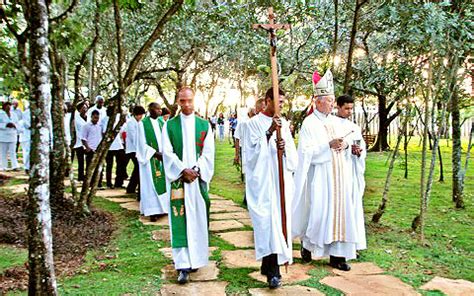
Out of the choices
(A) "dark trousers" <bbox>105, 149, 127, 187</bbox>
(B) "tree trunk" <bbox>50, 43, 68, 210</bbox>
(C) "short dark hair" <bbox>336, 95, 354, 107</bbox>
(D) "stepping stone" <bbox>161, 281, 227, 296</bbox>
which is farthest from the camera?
(A) "dark trousers" <bbox>105, 149, 127, 187</bbox>

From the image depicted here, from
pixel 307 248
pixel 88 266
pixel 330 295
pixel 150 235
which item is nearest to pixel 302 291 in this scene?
pixel 330 295

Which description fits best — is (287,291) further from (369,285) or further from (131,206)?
(131,206)

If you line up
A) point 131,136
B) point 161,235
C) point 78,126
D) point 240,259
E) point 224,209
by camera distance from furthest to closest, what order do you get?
1. point 78,126
2. point 131,136
3. point 224,209
4. point 161,235
5. point 240,259

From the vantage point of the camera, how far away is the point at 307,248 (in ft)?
19.2

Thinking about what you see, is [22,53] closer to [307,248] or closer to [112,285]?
[112,285]

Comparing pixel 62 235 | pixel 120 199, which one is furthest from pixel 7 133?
pixel 62 235

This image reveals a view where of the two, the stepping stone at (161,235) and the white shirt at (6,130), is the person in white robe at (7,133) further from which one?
the stepping stone at (161,235)

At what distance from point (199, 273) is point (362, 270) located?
1826mm

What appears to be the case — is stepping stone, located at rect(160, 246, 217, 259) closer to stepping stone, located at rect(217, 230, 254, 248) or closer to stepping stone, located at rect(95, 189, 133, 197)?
stepping stone, located at rect(217, 230, 254, 248)

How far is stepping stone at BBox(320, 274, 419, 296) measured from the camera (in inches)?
186

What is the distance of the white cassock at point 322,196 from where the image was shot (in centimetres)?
564

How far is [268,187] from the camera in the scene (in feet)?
16.4

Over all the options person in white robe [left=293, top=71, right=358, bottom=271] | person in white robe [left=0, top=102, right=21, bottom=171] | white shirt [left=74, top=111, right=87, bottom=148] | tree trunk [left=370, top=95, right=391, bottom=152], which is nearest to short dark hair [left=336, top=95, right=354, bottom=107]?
person in white robe [left=293, top=71, right=358, bottom=271]

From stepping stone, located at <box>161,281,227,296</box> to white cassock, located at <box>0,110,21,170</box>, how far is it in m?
10.3
